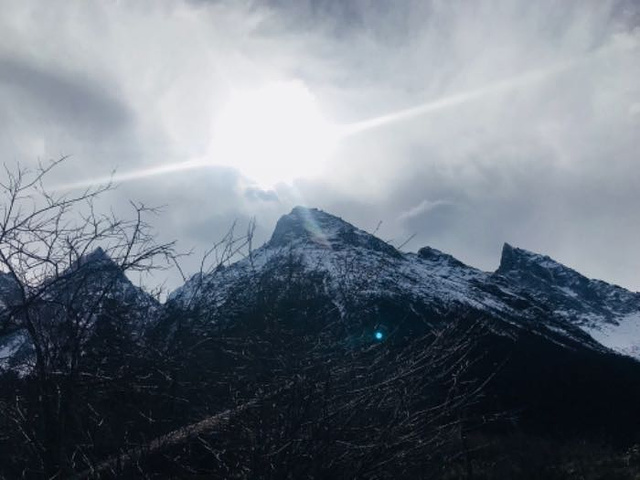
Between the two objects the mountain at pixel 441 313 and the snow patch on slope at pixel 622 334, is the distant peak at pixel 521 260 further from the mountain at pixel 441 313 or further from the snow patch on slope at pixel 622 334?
the snow patch on slope at pixel 622 334

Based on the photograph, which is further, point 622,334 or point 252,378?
point 622,334

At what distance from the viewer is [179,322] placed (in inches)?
170

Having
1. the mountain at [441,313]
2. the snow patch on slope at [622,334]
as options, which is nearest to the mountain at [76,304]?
the mountain at [441,313]

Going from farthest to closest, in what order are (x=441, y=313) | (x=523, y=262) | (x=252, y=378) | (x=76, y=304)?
(x=523, y=262)
(x=441, y=313)
(x=76, y=304)
(x=252, y=378)

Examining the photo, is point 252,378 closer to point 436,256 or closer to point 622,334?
point 436,256

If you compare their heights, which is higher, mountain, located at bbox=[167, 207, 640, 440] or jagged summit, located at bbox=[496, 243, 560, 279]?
jagged summit, located at bbox=[496, 243, 560, 279]

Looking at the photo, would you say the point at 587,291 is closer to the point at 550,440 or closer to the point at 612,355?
the point at 612,355

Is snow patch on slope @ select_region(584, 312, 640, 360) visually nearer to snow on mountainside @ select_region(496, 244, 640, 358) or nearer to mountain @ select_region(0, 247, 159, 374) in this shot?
snow on mountainside @ select_region(496, 244, 640, 358)

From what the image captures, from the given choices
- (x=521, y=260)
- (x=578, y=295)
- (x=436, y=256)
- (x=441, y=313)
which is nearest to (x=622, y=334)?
(x=578, y=295)

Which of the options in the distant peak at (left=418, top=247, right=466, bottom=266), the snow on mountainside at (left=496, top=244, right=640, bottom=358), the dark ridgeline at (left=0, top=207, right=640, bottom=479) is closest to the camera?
the dark ridgeline at (left=0, top=207, right=640, bottom=479)

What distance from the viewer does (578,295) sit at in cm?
18138

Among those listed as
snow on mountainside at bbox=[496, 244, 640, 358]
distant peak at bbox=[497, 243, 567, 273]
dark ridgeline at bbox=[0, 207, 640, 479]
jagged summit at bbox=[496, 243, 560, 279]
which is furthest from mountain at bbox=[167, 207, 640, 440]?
distant peak at bbox=[497, 243, 567, 273]

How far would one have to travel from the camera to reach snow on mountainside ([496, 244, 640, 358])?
531 feet

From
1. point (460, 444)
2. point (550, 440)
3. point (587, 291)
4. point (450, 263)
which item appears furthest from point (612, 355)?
point (587, 291)
